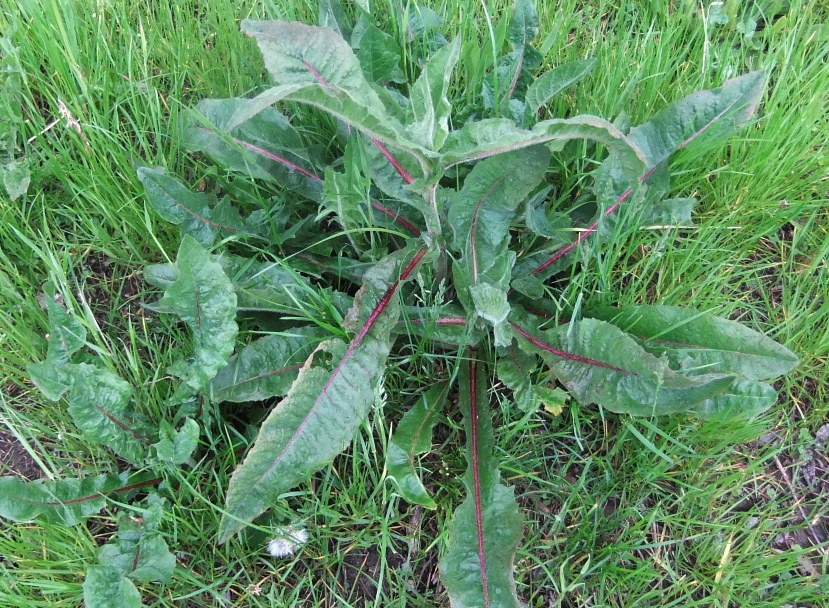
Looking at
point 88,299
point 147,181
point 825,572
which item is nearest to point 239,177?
point 147,181

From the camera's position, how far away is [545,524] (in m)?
1.57

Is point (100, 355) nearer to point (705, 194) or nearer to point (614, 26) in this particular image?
point (705, 194)

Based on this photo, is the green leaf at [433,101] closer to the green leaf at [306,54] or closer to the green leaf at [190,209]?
the green leaf at [306,54]

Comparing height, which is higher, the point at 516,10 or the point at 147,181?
the point at 516,10

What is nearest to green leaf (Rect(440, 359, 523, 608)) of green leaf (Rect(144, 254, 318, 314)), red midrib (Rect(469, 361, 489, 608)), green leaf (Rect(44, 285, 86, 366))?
red midrib (Rect(469, 361, 489, 608))

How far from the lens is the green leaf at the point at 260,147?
68.5 inches

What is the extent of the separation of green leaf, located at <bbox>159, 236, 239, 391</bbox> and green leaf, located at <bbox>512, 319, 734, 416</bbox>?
2.42 ft

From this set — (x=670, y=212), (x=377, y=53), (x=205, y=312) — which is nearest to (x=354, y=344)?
(x=205, y=312)

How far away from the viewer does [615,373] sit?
1453mm

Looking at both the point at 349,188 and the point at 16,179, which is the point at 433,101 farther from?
the point at 16,179

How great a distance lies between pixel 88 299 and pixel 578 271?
4.72 ft

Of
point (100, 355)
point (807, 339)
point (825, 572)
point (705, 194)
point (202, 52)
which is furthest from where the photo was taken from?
point (202, 52)

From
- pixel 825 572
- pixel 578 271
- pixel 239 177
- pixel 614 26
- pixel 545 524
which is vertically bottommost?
pixel 825 572

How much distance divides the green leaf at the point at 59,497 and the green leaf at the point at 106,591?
0.52 ft
